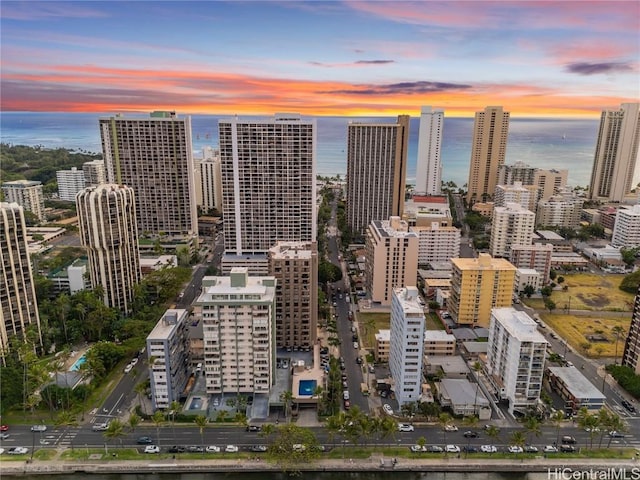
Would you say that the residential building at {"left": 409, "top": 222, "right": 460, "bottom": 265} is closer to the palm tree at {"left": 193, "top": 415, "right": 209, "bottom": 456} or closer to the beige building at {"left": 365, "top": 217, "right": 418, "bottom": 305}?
the beige building at {"left": 365, "top": 217, "right": 418, "bottom": 305}

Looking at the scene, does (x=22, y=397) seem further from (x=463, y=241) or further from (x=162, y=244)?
(x=463, y=241)

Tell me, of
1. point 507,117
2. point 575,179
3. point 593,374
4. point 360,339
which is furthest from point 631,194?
point 360,339

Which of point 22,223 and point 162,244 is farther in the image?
point 162,244

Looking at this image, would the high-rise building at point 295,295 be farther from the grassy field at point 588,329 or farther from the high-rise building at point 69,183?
the high-rise building at point 69,183

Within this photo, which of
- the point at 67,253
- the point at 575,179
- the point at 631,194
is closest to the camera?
the point at 67,253

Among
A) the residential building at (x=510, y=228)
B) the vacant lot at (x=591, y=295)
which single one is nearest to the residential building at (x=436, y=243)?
the residential building at (x=510, y=228)

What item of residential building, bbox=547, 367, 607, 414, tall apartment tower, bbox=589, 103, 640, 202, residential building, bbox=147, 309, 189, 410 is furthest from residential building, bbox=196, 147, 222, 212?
tall apartment tower, bbox=589, 103, 640, 202
